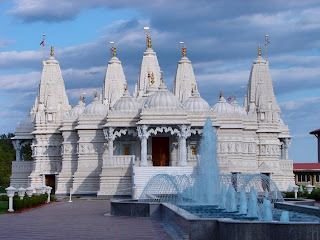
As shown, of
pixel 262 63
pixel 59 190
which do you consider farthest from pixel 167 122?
pixel 262 63

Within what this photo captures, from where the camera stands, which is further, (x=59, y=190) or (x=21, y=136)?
(x=21, y=136)

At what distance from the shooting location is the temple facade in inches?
1821

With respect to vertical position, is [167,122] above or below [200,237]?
above

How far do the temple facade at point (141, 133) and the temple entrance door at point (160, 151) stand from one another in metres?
0.07

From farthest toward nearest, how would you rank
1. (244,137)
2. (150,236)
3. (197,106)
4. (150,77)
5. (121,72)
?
(121,72) < (150,77) < (244,137) < (197,106) < (150,236)

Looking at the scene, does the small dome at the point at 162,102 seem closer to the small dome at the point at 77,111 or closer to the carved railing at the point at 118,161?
the carved railing at the point at 118,161

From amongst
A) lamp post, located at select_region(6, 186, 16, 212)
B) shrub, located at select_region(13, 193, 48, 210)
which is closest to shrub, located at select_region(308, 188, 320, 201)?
shrub, located at select_region(13, 193, 48, 210)

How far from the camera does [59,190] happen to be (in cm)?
5191

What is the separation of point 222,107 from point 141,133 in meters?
9.59

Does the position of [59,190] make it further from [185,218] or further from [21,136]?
[185,218]

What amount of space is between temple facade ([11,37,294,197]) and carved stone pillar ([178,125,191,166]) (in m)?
0.06

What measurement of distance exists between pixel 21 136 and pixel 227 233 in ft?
155

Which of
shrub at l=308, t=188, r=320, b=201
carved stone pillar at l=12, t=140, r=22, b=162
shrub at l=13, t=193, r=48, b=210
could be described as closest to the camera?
shrub at l=13, t=193, r=48, b=210

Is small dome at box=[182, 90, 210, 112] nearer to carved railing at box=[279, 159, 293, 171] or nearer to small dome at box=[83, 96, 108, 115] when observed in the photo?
small dome at box=[83, 96, 108, 115]
